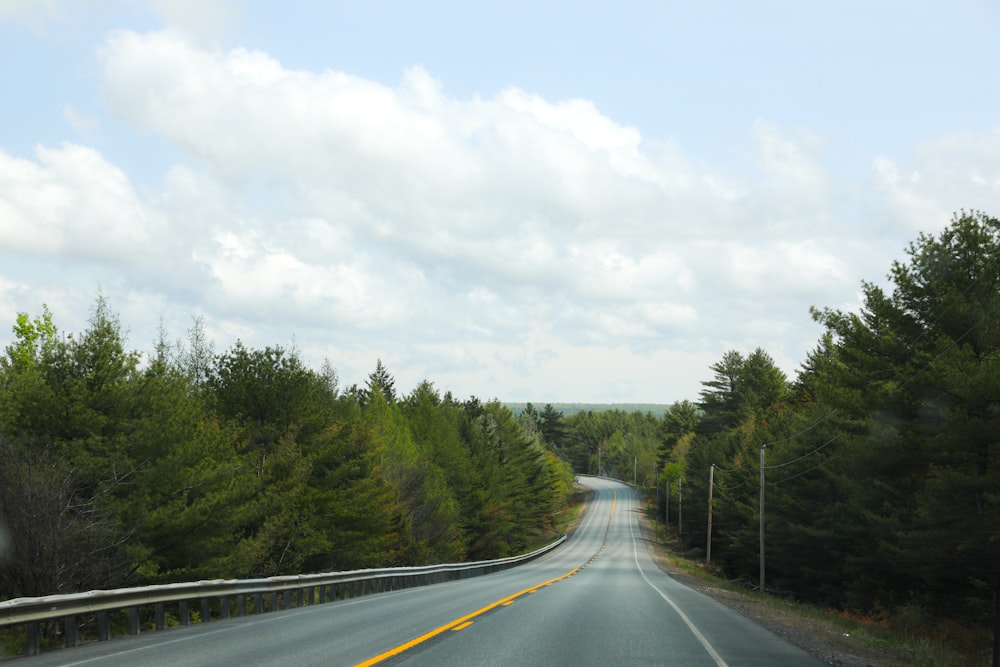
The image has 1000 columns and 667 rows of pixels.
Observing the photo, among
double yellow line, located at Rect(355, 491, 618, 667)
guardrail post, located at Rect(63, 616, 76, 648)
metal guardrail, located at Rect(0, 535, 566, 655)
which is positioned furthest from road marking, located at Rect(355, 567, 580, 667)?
guardrail post, located at Rect(63, 616, 76, 648)

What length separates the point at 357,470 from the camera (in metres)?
41.9

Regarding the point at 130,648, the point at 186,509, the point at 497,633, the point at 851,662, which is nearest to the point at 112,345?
the point at 186,509

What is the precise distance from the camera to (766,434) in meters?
66.9

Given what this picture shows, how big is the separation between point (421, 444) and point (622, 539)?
38648 mm

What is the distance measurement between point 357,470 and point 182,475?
663 inches

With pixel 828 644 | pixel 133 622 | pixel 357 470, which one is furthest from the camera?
pixel 357 470

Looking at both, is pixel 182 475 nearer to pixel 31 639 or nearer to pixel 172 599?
pixel 172 599

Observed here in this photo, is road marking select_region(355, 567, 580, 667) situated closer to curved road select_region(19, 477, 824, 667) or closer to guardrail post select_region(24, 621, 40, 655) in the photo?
curved road select_region(19, 477, 824, 667)

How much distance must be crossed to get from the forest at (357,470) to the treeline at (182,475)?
7 centimetres

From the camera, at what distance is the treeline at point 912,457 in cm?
2584

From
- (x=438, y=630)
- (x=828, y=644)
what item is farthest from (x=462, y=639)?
(x=828, y=644)

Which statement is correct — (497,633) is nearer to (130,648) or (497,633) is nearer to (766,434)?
(130,648)

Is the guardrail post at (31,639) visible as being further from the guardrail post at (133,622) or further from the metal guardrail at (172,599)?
the guardrail post at (133,622)

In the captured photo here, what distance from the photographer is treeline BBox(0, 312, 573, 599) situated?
1644 cm
